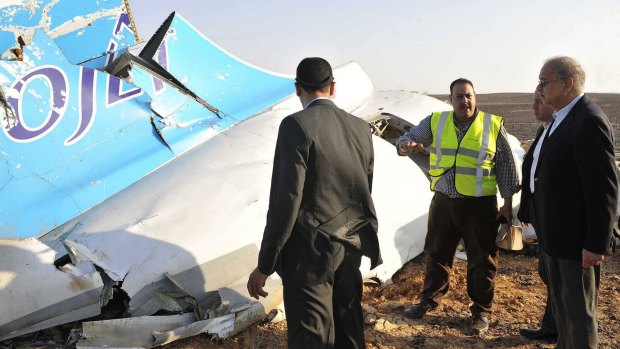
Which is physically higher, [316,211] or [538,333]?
[316,211]

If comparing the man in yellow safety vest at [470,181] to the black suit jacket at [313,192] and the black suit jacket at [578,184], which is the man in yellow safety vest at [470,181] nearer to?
the black suit jacket at [578,184]

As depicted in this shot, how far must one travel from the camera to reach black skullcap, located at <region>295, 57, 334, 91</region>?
2311 millimetres

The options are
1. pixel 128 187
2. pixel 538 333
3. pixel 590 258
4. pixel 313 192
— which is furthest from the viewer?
pixel 128 187

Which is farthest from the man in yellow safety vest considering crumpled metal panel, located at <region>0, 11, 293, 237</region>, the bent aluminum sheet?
the bent aluminum sheet

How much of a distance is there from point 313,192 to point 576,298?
4.57 feet

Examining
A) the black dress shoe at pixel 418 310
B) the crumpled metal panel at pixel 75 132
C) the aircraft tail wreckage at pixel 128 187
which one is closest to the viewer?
the aircraft tail wreckage at pixel 128 187

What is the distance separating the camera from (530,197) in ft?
9.30

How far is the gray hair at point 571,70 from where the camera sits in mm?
2426

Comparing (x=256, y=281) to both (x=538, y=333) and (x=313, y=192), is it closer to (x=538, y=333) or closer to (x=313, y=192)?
(x=313, y=192)

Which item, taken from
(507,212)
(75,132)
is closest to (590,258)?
(507,212)

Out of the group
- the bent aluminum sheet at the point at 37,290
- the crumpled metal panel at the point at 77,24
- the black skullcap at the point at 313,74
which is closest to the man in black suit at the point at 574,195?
the black skullcap at the point at 313,74

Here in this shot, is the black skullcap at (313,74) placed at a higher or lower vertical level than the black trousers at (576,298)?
higher

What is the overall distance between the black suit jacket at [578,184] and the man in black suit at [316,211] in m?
0.87

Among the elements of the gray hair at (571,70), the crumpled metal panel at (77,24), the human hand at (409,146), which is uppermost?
the crumpled metal panel at (77,24)
